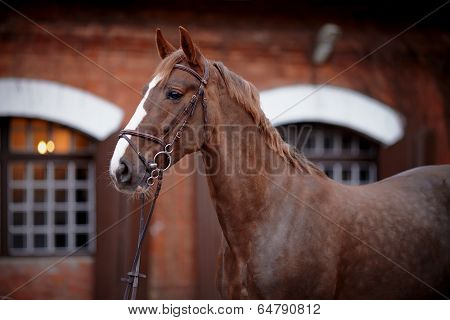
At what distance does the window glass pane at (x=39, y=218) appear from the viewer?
524cm

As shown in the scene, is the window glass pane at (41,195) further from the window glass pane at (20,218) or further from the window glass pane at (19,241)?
the window glass pane at (19,241)

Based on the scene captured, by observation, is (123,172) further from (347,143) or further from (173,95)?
(347,143)

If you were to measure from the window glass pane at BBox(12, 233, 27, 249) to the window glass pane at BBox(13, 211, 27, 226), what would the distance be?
13 centimetres

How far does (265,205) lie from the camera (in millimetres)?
2541

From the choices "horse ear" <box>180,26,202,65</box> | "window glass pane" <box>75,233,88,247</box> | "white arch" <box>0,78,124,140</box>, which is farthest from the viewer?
"window glass pane" <box>75,233,88,247</box>

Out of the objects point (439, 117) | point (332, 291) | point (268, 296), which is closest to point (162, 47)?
point (268, 296)

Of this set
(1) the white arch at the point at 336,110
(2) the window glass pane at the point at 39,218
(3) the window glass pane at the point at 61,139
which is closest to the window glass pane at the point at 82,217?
(2) the window glass pane at the point at 39,218

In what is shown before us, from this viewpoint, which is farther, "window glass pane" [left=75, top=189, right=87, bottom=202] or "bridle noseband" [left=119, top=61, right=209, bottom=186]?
"window glass pane" [left=75, top=189, right=87, bottom=202]

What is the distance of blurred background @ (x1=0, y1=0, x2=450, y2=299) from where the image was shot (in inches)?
193

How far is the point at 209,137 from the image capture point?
2.50 m

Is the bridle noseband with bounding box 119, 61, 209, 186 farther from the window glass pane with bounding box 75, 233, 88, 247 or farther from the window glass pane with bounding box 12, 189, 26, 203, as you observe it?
the window glass pane with bounding box 12, 189, 26, 203

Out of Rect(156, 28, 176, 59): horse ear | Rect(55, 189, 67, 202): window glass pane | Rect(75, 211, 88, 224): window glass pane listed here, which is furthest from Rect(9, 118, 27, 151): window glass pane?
Rect(156, 28, 176, 59): horse ear

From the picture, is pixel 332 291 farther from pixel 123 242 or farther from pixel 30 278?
pixel 30 278

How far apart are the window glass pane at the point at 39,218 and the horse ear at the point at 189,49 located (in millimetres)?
3609
